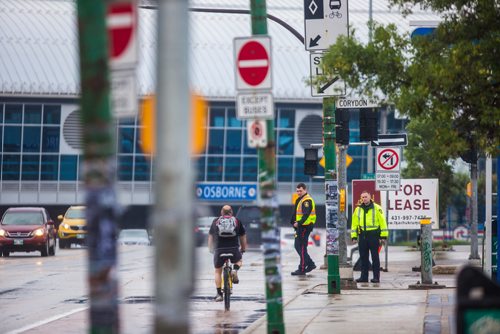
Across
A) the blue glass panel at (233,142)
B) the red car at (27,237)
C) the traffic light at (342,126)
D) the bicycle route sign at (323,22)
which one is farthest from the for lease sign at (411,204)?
the blue glass panel at (233,142)

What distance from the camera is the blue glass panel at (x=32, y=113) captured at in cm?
8025

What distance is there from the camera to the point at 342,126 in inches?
957

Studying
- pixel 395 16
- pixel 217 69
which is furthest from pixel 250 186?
pixel 395 16

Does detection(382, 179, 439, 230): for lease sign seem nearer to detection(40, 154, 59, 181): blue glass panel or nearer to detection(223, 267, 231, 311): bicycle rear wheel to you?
detection(223, 267, 231, 311): bicycle rear wheel

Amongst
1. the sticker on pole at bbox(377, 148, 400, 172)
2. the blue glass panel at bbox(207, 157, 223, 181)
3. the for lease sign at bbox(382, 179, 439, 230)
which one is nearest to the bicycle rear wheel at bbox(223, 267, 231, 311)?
the sticker on pole at bbox(377, 148, 400, 172)

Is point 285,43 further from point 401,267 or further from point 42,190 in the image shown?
point 401,267

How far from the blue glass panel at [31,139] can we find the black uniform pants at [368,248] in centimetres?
5831

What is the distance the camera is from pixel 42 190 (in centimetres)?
8156

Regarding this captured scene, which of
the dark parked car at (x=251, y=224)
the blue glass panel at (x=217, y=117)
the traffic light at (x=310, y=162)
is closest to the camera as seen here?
the traffic light at (x=310, y=162)

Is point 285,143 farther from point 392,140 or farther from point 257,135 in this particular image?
point 257,135

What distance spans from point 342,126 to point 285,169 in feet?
198

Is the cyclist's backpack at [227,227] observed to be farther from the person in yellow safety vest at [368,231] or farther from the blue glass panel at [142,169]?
the blue glass panel at [142,169]

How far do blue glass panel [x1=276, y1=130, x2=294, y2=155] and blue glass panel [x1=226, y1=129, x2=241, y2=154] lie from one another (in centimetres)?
285

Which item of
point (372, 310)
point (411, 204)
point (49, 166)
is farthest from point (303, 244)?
point (49, 166)
